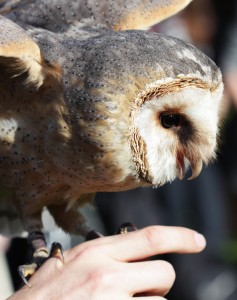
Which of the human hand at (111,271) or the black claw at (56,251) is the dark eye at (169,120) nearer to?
the human hand at (111,271)

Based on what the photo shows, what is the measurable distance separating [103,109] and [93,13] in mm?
430

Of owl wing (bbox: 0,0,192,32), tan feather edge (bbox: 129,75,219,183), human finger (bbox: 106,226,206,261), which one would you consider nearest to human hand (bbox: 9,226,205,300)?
human finger (bbox: 106,226,206,261)

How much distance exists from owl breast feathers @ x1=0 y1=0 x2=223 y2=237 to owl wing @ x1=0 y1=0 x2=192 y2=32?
14 cm

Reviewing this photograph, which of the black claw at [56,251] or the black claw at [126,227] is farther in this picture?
the black claw at [126,227]

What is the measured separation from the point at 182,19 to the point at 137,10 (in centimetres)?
129

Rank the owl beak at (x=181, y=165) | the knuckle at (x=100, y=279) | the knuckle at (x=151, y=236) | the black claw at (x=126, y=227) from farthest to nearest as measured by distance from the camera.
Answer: the black claw at (x=126, y=227), the owl beak at (x=181, y=165), the knuckle at (x=151, y=236), the knuckle at (x=100, y=279)

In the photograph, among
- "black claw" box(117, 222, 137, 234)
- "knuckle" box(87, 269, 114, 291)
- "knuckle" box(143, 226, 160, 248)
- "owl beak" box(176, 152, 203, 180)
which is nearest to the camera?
"knuckle" box(87, 269, 114, 291)

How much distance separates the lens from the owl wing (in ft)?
6.39

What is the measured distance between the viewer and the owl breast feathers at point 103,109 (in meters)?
1.60

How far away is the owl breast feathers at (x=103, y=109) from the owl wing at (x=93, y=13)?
0.14 metres

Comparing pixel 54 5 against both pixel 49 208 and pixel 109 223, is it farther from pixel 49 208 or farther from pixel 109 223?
pixel 109 223

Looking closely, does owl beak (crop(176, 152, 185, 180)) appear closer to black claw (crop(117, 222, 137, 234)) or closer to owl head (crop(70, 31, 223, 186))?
owl head (crop(70, 31, 223, 186))

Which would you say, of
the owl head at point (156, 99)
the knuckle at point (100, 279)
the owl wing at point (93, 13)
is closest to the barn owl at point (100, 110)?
the owl head at point (156, 99)

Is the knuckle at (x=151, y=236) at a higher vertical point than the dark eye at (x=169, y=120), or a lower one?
lower
